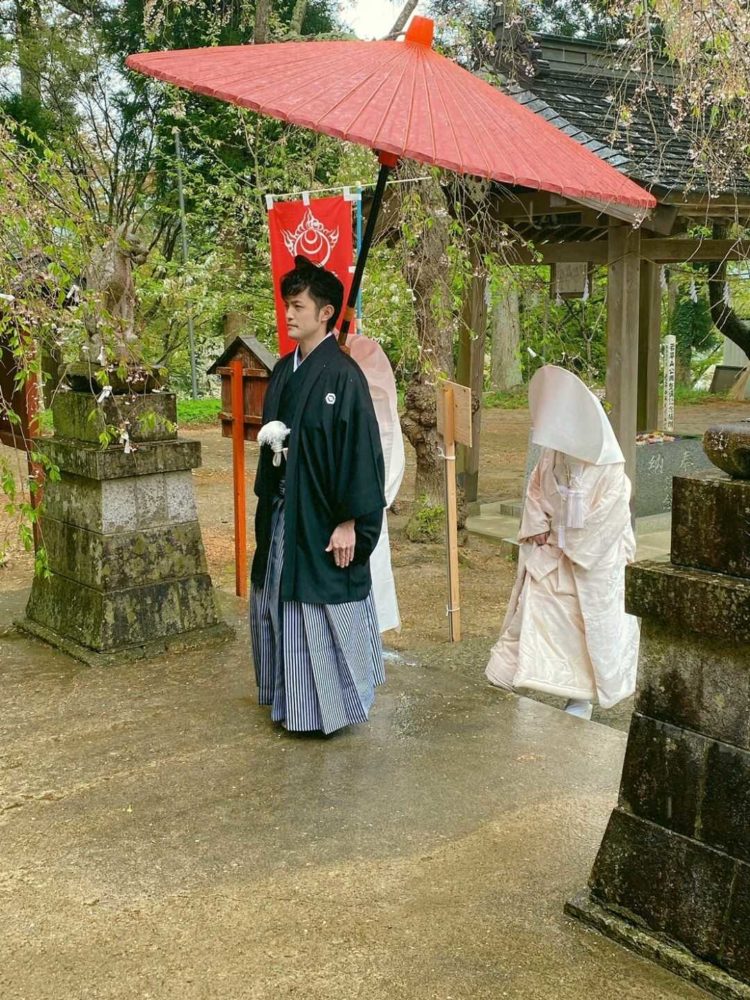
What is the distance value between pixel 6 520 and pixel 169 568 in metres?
5.11

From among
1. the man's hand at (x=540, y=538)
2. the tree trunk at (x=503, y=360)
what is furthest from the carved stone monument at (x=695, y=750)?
the tree trunk at (x=503, y=360)

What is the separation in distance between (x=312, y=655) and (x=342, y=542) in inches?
18.1

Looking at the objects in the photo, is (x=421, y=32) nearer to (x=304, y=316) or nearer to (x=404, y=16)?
(x=304, y=316)

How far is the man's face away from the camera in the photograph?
3.85 meters

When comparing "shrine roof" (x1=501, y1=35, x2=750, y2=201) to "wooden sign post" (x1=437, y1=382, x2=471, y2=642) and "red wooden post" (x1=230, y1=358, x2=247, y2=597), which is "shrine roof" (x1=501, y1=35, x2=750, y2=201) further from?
"red wooden post" (x1=230, y1=358, x2=247, y2=597)

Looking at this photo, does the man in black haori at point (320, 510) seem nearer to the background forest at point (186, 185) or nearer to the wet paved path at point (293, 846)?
the wet paved path at point (293, 846)

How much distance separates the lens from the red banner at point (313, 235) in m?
5.51

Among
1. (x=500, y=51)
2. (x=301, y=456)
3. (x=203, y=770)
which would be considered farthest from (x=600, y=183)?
(x=500, y=51)

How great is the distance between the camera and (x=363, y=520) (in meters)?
3.88

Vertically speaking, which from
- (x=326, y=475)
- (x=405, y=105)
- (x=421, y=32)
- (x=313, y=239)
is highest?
(x=421, y=32)

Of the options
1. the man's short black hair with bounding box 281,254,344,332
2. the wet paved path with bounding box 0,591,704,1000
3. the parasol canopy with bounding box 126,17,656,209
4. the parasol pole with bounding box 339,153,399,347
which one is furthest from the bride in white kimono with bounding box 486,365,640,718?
the man's short black hair with bounding box 281,254,344,332

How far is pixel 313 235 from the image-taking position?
561 centimetres

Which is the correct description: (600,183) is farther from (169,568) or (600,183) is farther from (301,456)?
(169,568)

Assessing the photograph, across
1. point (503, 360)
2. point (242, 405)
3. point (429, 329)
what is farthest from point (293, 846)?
point (503, 360)
